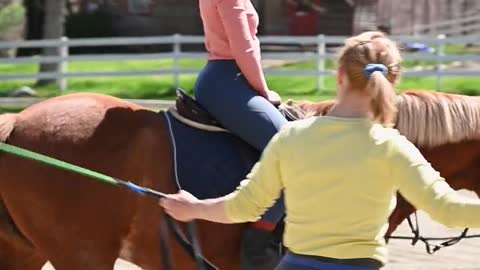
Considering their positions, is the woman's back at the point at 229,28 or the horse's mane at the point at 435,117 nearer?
the woman's back at the point at 229,28

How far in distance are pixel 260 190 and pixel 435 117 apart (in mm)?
1893

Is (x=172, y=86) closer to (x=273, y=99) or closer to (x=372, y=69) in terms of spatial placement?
(x=273, y=99)

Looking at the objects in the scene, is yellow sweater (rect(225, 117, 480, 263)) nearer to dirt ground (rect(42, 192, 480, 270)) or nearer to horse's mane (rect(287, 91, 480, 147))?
horse's mane (rect(287, 91, 480, 147))

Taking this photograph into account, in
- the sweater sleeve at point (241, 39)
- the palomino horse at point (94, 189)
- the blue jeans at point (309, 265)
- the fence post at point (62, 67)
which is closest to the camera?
the blue jeans at point (309, 265)

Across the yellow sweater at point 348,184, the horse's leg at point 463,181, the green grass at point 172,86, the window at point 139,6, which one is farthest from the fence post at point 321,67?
the window at point 139,6

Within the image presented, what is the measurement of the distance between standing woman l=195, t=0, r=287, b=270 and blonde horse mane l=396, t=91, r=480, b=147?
626mm

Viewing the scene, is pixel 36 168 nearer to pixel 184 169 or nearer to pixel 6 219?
pixel 6 219

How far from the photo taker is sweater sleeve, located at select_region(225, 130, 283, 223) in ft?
10.7

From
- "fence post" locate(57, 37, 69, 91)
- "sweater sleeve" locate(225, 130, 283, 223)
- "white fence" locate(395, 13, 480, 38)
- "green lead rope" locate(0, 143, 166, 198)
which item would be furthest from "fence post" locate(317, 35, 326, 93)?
"sweater sleeve" locate(225, 130, 283, 223)

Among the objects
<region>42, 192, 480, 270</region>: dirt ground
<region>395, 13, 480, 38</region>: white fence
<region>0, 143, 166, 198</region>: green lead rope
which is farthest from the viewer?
<region>395, 13, 480, 38</region>: white fence

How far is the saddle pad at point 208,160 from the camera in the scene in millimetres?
4738

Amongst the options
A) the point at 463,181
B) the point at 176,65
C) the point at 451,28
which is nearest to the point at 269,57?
the point at 176,65

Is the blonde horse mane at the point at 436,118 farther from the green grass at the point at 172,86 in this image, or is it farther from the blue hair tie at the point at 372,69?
the green grass at the point at 172,86

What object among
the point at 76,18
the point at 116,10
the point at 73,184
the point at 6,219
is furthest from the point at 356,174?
the point at 116,10
